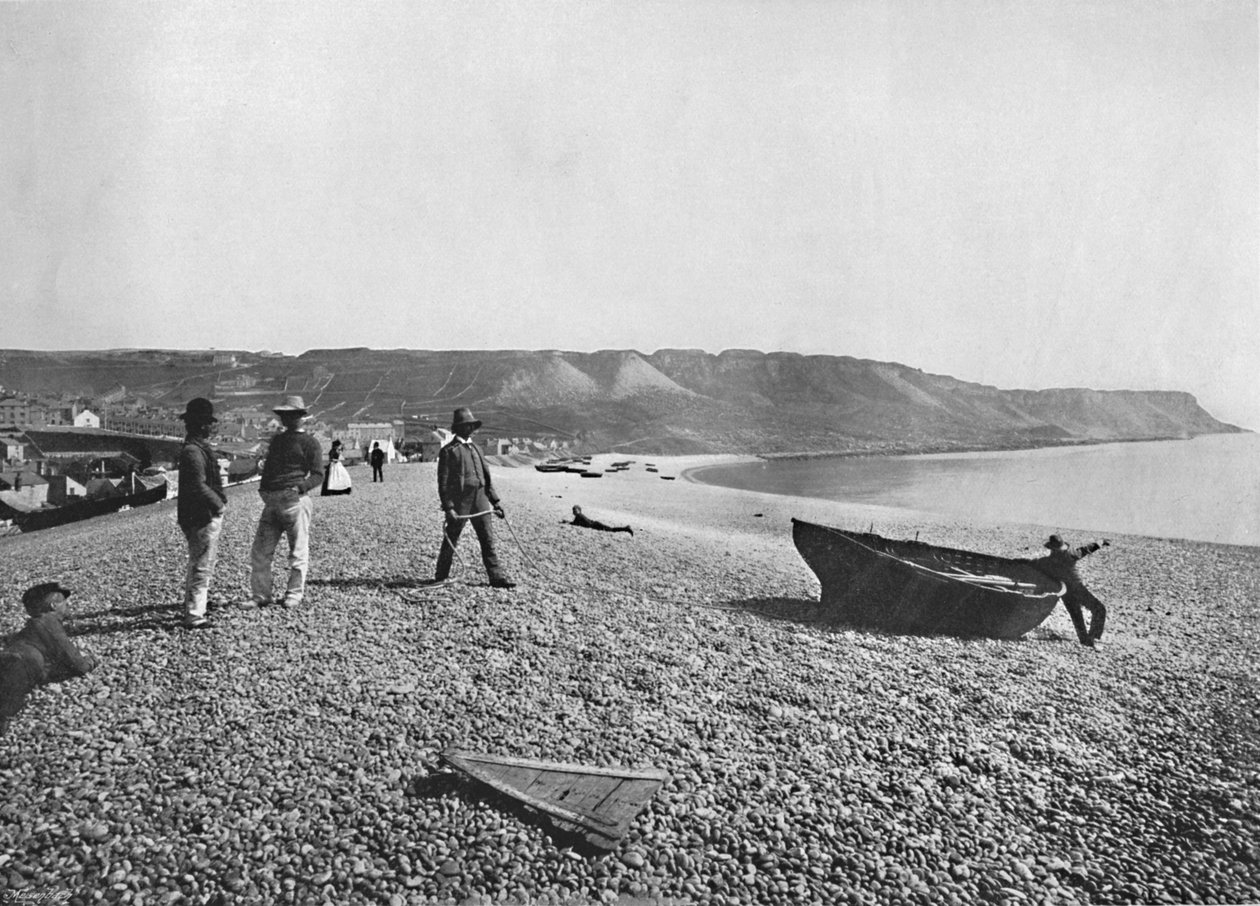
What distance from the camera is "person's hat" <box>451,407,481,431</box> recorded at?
482 centimetres

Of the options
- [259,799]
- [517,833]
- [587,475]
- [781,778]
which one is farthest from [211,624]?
[587,475]

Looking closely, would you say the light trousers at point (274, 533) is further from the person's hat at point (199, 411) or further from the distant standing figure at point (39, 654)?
the distant standing figure at point (39, 654)

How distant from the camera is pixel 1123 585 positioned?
6.23m

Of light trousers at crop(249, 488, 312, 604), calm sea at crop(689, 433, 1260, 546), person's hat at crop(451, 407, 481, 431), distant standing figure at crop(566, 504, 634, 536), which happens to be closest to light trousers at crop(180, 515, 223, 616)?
light trousers at crop(249, 488, 312, 604)

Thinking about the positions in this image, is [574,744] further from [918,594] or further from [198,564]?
[918,594]

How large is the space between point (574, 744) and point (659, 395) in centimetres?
412

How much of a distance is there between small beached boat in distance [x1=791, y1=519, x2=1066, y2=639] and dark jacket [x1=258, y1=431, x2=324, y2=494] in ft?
13.6

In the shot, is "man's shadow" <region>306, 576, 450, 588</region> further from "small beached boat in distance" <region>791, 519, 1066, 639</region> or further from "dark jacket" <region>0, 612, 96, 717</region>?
"small beached boat in distance" <region>791, 519, 1066, 639</region>

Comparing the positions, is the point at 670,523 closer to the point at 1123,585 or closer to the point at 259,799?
the point at 1123,585

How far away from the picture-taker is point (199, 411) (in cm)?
354

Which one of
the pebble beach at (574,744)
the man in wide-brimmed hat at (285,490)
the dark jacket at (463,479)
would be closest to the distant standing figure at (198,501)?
the pebble beach at (574,744)

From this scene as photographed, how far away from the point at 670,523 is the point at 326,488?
19.4ft

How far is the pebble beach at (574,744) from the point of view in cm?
249

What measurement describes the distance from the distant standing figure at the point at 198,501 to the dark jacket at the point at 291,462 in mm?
300
